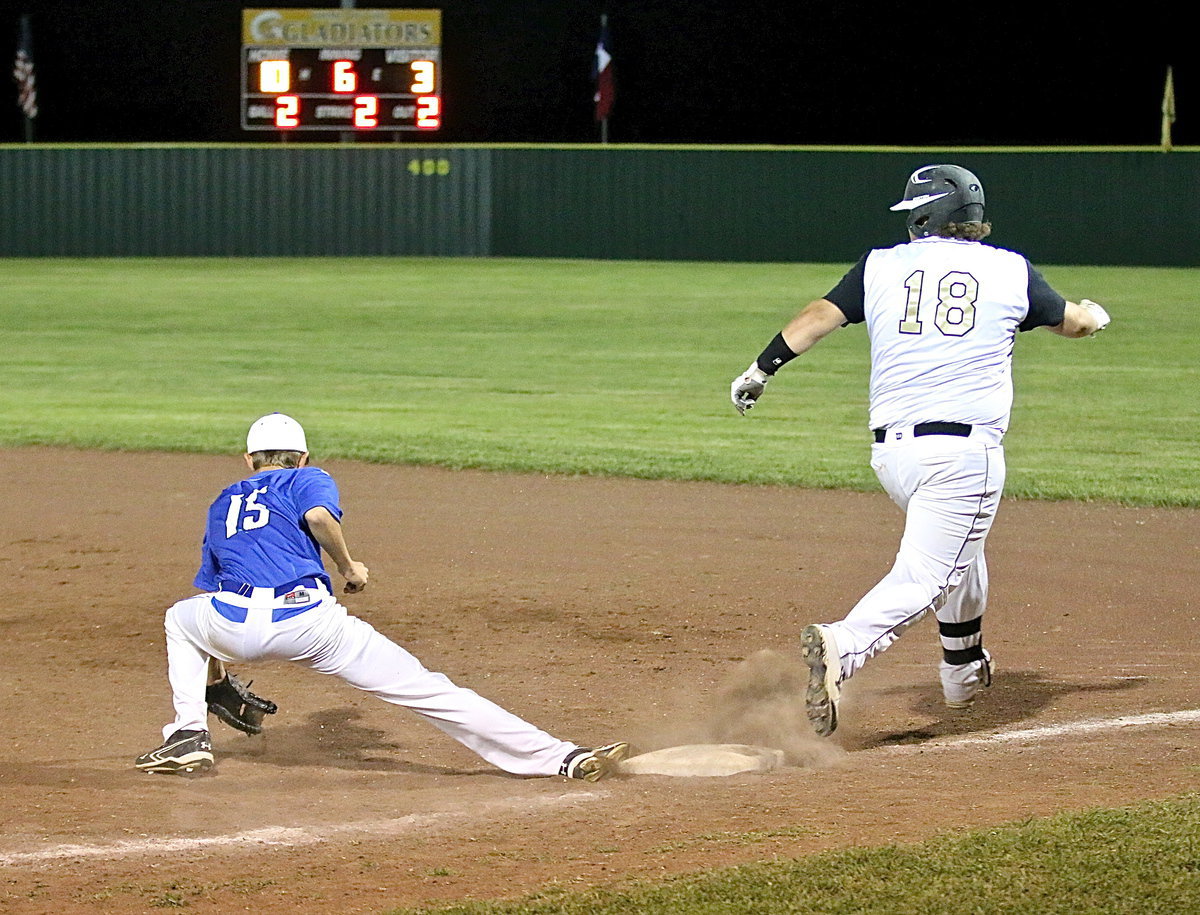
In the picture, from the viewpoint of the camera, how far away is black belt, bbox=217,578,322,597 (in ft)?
15.7

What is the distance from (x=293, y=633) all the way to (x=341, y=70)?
92.2 feet

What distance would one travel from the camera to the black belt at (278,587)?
4.80 metres

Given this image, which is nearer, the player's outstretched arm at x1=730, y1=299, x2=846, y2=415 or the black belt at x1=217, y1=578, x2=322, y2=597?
the black belt at x1=217, y1=578, x2=322, y2=597

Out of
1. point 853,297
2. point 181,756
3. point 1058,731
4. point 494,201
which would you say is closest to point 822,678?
point 1058,731

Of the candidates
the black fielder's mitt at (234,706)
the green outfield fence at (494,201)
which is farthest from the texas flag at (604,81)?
the black fielder's mitt at (234,706)

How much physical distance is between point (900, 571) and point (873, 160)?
92.4 ft

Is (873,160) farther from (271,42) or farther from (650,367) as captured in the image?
(650,367)

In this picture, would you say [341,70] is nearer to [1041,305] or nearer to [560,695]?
[560,695]

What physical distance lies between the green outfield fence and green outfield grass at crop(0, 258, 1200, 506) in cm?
320

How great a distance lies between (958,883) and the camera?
3.78 metres

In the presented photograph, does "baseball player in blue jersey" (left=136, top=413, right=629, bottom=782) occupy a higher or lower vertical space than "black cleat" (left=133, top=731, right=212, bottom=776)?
higher

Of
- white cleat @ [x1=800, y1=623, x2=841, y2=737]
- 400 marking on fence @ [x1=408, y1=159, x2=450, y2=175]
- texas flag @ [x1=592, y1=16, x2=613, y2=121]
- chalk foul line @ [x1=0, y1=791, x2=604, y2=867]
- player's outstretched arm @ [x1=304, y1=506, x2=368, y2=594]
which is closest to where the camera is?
chalk foul line @ [x1=0, y1=791, x2=604, y2=867]

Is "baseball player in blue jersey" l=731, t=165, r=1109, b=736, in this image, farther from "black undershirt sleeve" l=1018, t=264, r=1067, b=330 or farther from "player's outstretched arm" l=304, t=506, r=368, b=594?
"player's outstretched arm" l=304, t=506, r=368, b=594

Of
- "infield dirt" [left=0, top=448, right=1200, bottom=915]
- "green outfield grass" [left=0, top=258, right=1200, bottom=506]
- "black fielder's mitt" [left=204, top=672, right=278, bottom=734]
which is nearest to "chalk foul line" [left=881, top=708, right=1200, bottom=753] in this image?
"infield dirt" [left=0, top=448, right=1200, bottom=915]
